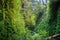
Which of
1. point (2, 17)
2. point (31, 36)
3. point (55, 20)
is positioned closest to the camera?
point (2, 17)

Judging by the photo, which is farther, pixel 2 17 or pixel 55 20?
pixel 55 20

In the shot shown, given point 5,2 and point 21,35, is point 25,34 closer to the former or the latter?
point 21,35

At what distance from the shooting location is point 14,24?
A: 269 cm

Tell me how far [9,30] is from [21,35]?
17cm

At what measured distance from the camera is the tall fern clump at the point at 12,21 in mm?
2646

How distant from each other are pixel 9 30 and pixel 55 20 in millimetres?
1395

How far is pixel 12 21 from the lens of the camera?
2689 millimetres

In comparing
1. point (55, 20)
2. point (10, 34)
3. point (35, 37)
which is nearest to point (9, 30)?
point (10, 34)

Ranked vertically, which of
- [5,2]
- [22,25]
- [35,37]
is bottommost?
[35,37]

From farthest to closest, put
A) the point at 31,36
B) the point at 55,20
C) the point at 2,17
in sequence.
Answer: the point at 55,20, the point at 31,36, the point at 2,17

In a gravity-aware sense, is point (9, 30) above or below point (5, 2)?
below

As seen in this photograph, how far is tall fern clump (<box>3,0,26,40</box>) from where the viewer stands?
8.68ft

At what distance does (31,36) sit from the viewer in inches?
113

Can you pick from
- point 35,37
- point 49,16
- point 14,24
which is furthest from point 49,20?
point 14,24
